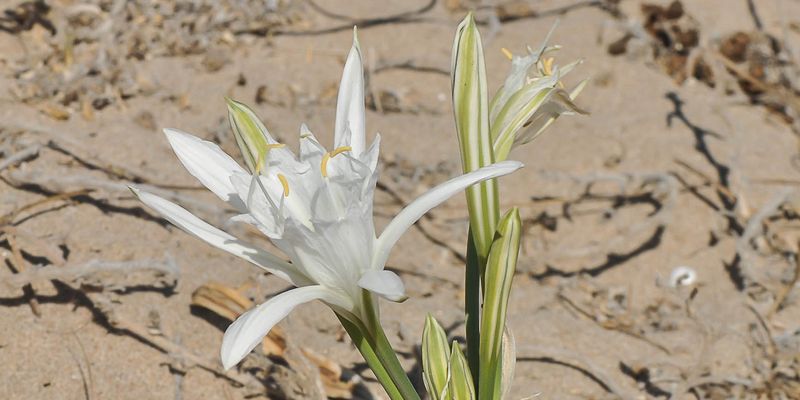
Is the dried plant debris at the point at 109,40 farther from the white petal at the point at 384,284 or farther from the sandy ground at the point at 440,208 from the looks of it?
the white petal at the point at 384,284

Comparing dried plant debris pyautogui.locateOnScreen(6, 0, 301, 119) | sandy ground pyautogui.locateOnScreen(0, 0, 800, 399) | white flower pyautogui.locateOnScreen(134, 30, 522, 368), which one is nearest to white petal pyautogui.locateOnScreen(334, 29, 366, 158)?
white flower pyautogui.locateOnScreen(134, 30, 522, 368)

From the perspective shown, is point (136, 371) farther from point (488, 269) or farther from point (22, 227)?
point (488, 269)

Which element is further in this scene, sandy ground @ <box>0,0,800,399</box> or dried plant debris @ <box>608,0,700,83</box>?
dried plant debris @ <box>608,0,700,83</box>

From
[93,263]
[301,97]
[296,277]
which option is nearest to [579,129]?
[301,97]

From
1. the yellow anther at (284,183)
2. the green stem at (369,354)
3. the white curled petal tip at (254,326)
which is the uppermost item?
the yellow anther at (284,183)

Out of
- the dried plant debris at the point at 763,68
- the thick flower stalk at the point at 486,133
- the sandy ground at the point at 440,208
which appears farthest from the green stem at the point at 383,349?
the dried plant debris at the point at 763,68

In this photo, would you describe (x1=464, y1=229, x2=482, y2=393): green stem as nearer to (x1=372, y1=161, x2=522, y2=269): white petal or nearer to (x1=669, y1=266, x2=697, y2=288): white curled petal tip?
(x1=372, y1=161, x2=522, y2=269): white petal
